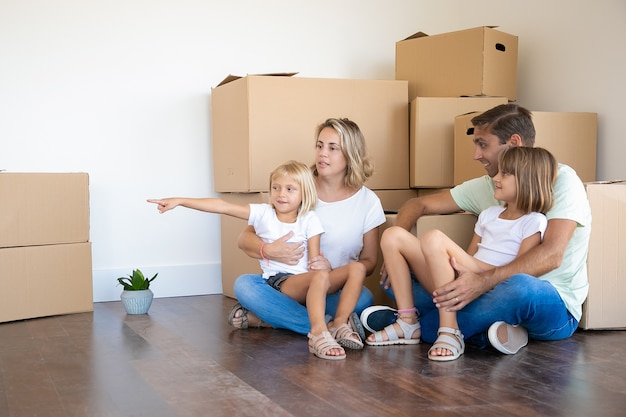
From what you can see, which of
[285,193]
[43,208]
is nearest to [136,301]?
[43,208]

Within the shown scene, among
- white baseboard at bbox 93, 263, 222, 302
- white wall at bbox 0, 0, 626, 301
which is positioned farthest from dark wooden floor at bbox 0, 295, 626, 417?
white wall at bbox 0, 0, 626, 301

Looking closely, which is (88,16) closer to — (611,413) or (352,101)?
(352,101)

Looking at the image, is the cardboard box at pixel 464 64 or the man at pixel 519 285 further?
the cardboard box at pixel 464 64

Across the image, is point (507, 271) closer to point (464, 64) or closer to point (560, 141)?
point (560, 141)

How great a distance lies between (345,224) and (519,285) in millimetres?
663

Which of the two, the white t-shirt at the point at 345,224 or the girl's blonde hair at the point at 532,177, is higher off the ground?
the girl's blonde hair at the point at 532,177

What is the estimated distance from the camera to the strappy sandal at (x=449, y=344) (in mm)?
1964

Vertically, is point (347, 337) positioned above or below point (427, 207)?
below

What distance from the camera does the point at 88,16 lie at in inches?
121

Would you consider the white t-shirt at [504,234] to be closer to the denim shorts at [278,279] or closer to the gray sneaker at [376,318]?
the gray sneaker at [376,318]

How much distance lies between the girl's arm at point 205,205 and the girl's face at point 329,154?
27 cm

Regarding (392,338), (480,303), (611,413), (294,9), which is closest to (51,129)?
(294,9)

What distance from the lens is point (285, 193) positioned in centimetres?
239

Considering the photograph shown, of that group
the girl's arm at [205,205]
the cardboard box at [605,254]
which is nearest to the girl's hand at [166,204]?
the girl's arm at [205,205]
